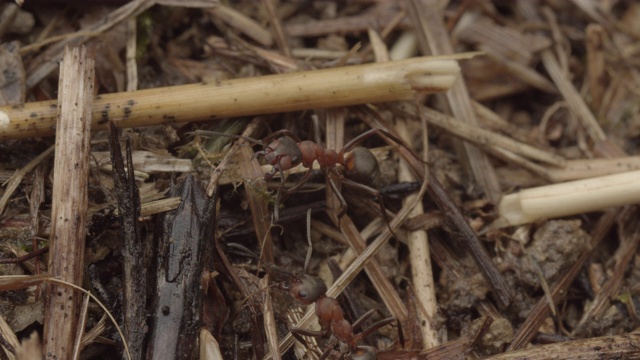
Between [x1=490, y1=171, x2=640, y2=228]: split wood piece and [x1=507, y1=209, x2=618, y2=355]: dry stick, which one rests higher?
[x1=490, y1=171, x2=640, y2=228]: split wood piece

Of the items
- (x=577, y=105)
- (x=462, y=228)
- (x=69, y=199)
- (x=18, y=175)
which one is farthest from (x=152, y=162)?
(x=577, y=105)

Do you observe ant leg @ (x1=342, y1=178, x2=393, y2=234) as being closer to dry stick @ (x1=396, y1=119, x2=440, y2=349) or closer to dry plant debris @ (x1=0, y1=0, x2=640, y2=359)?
dry plant debris @ (x1=0, y1=0, x2=640, y2=359)

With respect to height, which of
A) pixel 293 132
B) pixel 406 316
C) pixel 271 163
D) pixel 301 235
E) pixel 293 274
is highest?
pixel 293 132

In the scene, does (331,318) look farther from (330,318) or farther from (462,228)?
(462,228)

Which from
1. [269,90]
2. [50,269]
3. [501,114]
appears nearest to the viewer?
[50,269]

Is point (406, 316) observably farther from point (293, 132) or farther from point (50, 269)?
point (50, 269)

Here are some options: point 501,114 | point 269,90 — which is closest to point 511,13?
point 501,114

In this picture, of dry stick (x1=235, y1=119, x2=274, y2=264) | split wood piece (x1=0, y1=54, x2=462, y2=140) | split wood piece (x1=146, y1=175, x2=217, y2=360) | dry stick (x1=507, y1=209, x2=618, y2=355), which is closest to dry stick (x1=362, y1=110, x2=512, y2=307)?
dry stick (x1=507, y1=209, x2=618, y2=355)
